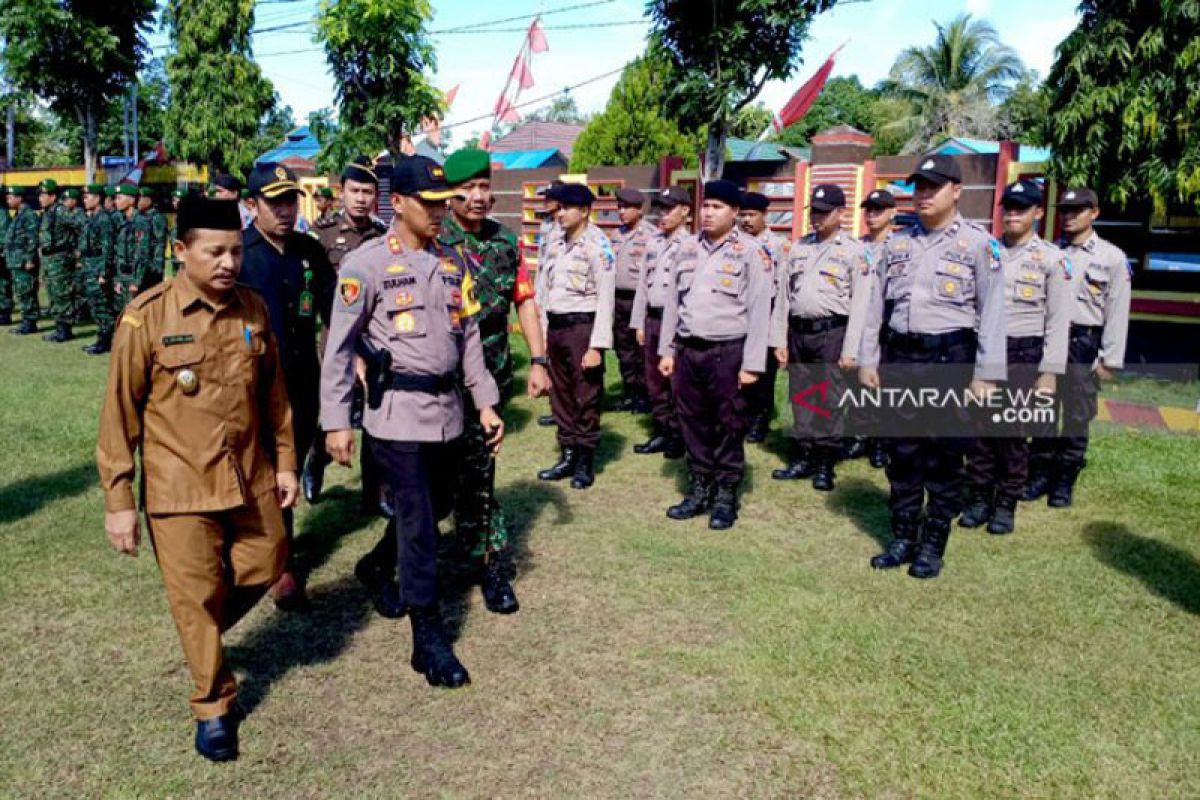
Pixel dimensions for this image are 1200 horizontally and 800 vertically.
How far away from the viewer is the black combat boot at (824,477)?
21.9ft

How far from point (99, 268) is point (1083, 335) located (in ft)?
37.5

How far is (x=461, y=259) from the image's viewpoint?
13.0 ft

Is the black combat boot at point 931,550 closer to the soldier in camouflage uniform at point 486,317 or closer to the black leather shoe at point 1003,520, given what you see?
the black leather shoe at point 1003,520

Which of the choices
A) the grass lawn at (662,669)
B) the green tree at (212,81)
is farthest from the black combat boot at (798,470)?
the green tree at (212,81)

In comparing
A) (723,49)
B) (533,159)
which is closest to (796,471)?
(723,49)

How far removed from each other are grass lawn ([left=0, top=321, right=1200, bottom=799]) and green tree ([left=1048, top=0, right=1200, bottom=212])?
4.55 m

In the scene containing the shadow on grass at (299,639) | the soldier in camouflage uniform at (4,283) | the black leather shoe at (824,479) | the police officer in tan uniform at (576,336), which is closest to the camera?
the shadow on grass at (299,639)

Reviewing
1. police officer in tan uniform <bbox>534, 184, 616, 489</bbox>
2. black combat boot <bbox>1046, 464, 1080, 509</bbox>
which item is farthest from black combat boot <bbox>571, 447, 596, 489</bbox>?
black combat boot <bbox>1046, 464, 1080, 509</bbox>

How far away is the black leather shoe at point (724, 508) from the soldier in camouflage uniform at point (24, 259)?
459 inches

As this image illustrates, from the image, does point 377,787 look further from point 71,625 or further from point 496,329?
point 496,329

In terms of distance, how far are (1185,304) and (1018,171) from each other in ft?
9.29

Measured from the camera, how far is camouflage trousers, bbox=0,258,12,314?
14.1 meters

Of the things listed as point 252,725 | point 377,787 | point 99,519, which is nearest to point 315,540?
point 99,519

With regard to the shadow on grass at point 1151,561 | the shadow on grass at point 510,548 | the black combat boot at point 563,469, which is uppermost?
the black combat boot at point 563,469
